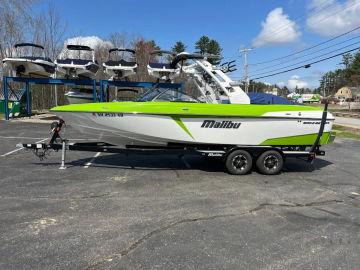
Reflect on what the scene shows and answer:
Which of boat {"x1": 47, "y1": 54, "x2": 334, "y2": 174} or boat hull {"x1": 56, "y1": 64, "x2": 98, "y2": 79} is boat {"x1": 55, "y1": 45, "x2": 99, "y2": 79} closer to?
boat hull {"x1": 56, "y1": 64, "x2": 98, "y2": 79}

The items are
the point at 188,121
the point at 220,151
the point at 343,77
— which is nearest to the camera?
the point at 188,121

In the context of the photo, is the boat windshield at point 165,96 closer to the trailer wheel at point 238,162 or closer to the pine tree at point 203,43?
the trailer wheel at point 238,162

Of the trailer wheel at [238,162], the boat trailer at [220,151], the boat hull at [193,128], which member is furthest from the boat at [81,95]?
the trailer wheel at [238,162]

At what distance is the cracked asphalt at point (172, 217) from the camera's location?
4086 mm

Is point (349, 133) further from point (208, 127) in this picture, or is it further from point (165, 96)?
point (165, 96)

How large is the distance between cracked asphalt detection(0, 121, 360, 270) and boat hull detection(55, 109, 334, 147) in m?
0.71

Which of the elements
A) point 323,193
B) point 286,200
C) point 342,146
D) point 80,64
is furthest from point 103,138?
point 80,64

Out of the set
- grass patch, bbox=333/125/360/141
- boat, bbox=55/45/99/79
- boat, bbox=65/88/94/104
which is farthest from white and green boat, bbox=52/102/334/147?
boat, bbox=65/88/94/104

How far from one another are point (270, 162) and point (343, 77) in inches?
3944

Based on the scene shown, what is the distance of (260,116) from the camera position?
7957 millimetres

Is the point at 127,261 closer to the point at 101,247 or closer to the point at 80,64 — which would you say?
the point at 101,247

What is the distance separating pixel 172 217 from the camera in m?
5.30

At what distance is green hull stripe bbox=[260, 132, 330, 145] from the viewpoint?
8195 mm

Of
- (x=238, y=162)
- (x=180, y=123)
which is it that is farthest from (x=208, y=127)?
(x=238, y=162)
